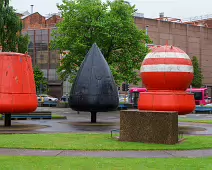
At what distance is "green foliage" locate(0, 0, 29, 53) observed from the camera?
33.3 metres

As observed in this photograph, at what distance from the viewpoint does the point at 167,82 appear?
2036 centimetres

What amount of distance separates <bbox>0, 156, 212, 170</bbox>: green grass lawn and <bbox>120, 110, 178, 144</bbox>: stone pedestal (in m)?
2.97

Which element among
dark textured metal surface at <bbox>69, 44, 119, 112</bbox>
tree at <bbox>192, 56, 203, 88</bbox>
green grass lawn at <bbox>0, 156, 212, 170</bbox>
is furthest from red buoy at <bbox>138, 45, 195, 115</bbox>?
tree at <bbox>192, 56, 203, 88</bbox>

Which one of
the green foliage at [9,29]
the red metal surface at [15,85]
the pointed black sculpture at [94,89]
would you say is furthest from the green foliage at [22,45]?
the red metal surface at [15,85]

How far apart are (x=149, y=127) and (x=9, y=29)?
2403 cm

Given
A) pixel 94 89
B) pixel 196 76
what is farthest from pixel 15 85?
pixel 196 76

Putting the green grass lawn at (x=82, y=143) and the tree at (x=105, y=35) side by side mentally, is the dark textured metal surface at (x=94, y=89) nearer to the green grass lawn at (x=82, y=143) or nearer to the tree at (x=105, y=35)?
the green grass lawn at (x=82, y=143)

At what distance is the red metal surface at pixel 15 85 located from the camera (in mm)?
19141

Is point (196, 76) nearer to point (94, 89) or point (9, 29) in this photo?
point (9, 29)

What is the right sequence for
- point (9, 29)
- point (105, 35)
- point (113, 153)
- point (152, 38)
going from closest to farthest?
point (113, 153), point (9, 29), point (105, 35), point (152, 38)

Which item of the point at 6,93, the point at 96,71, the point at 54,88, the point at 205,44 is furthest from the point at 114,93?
the point at 205,44

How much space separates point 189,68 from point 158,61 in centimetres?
174

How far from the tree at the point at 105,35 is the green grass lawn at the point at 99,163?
28.2 m

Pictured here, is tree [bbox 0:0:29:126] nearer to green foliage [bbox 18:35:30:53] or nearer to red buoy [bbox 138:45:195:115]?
green foliage [bbox 18:35:30:53]
